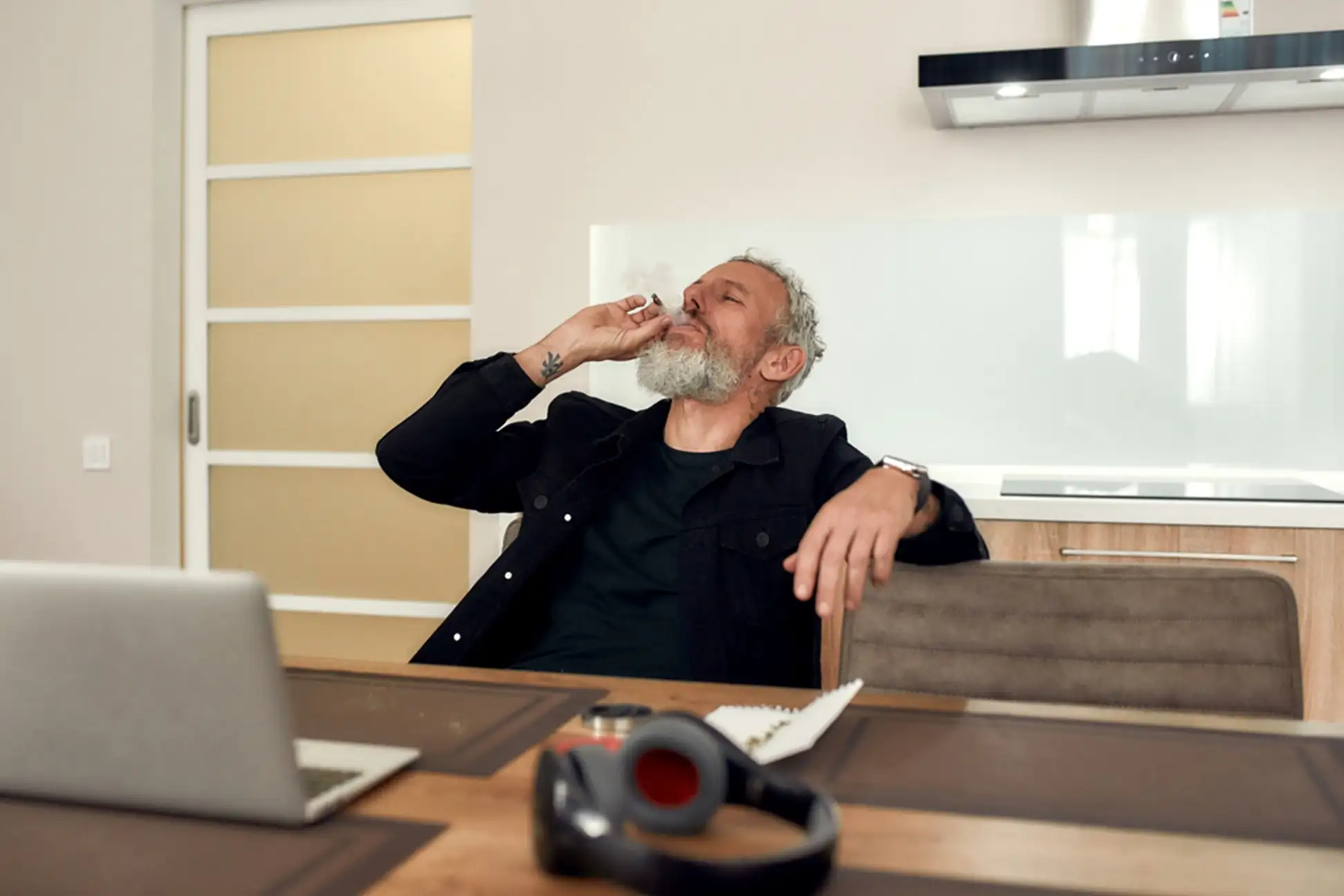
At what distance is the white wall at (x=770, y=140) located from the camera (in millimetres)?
3107

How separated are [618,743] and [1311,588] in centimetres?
207

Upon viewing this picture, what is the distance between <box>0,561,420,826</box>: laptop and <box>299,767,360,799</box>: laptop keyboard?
2cm

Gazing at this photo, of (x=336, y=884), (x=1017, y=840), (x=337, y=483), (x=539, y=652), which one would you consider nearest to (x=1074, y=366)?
(x=539, y=652)

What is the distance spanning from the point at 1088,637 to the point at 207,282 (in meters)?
3.37

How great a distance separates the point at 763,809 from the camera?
2.63 ft

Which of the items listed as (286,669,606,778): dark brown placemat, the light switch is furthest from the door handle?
(286,669,606,778): dark brown placemat

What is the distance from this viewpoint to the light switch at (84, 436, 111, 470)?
3.92 meters

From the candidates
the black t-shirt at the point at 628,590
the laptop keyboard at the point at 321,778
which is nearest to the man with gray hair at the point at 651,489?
the black t-shirt at the point at 628,590

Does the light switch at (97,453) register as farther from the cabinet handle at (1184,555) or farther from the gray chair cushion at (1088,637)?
the gray chair cushion at (1088,637)

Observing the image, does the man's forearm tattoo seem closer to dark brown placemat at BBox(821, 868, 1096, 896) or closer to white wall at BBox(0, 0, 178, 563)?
dark brown placemat at BBox(821, 868, 1096, 896)

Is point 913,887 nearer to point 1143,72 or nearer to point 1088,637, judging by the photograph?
point 1088,637

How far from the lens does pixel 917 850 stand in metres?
0.80

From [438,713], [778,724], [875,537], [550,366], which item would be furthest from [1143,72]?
[438,713]

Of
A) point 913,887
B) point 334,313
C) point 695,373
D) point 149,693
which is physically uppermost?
point 334,313
